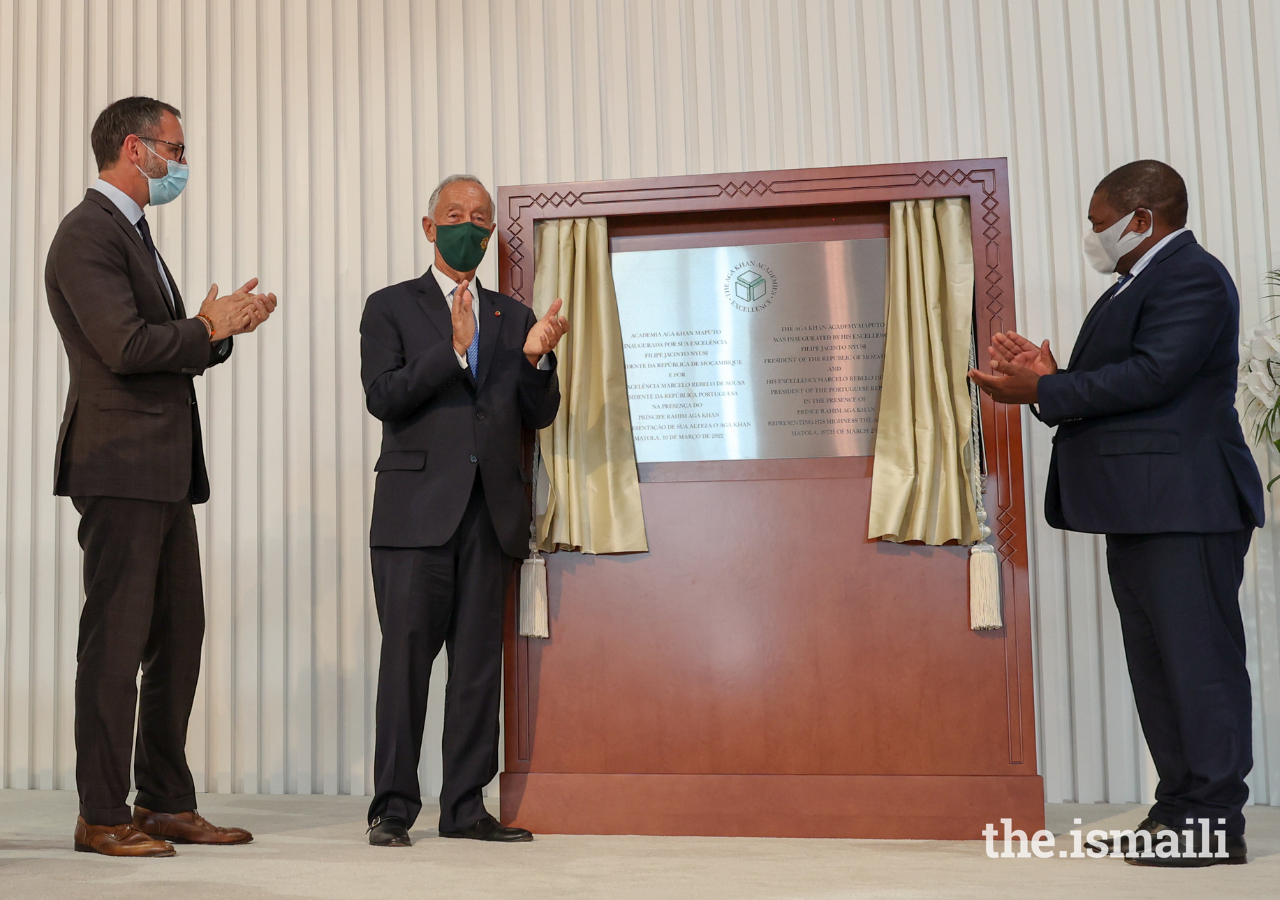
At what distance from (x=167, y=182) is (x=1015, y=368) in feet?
7.58

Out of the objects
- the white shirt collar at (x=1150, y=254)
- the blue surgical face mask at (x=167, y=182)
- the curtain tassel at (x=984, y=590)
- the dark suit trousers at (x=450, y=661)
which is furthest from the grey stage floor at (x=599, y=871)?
the blue surgical face mask at (x=167, y=182)

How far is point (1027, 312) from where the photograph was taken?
3939 millimetres

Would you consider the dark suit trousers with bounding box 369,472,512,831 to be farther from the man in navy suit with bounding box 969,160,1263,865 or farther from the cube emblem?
the man in navy suit with bounding box 969,160,1263,865

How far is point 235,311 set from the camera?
2.91 metres

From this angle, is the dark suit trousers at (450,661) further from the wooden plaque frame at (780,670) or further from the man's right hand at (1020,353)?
the man's right hand at (1020,353)

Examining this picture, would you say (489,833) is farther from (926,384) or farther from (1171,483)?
(1171,483)

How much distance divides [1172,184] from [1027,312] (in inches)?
43.2

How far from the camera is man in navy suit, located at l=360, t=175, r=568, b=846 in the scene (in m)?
2.98

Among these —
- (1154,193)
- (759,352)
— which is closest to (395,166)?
(759,352)

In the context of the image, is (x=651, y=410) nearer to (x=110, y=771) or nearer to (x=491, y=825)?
(x=491, y=825)

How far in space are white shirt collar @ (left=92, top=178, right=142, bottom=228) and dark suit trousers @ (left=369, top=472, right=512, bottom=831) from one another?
111cm

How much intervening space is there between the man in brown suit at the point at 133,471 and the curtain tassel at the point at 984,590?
204 centimetres

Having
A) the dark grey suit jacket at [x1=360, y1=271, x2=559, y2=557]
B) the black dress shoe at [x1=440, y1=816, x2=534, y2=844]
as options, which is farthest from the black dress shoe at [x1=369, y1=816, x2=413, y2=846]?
the dark grey suit jacket at [x1=360, y1=271, x2=559, y2=557]

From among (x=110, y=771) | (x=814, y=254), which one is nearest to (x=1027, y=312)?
(x=814, y=254)
